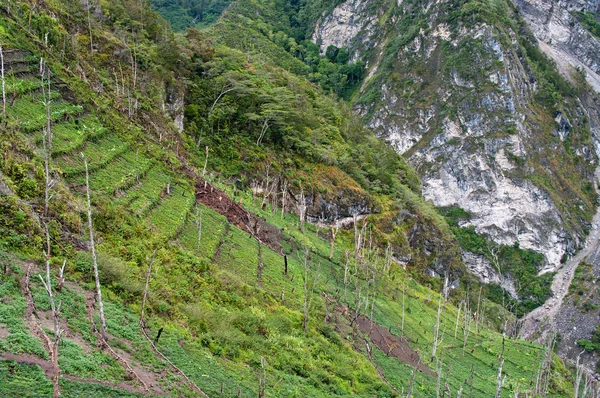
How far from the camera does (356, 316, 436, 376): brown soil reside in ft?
119

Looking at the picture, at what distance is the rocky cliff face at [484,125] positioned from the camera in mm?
132125

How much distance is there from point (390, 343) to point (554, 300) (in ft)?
308

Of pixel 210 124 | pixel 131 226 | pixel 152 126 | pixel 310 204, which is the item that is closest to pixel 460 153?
pixel 310 204

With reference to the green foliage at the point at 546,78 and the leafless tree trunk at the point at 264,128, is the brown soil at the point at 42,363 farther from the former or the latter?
the green foliage at the point at 546,78

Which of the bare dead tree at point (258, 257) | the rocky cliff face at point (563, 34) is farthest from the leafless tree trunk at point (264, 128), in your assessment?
the rocky cliff face at point (563, 34)

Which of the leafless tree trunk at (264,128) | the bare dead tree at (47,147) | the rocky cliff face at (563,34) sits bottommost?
the bare dead tree at (47,147)

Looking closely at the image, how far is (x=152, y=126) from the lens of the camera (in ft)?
150

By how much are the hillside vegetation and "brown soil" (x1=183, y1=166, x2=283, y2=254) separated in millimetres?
230

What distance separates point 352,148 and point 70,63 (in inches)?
1733

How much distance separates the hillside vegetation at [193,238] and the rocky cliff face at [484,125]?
6409 centimetres

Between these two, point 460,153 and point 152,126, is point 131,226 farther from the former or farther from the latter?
point 460,153

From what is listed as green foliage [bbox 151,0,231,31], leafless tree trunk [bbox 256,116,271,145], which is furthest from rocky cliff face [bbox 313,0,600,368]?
leafless tree trunk [bbox 256,116,271,145]

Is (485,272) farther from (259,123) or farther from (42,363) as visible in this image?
(42,363)

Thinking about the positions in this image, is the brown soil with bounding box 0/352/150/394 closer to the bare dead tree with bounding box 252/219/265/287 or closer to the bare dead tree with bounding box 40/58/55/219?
the bare dead tree with bounding box 40/58/55/219
